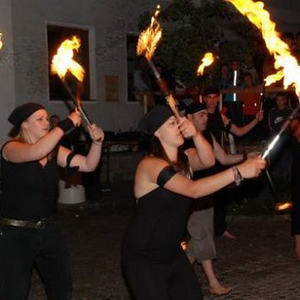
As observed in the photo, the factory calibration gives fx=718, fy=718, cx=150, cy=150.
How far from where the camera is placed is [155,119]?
4672 mm

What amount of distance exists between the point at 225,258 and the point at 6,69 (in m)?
7.72

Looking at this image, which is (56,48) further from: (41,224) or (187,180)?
(187,180)

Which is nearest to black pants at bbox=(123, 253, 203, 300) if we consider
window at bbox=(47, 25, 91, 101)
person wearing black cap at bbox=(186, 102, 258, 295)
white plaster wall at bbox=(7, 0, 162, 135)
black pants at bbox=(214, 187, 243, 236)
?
person wearing black cap at bbox=(186, 102, 258, 295)

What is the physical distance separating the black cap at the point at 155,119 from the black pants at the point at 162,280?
2.78ft

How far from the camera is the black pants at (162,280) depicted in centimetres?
450

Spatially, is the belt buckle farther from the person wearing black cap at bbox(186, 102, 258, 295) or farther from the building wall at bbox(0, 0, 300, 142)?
the building wall at bbox(0, 0, 300, 142)

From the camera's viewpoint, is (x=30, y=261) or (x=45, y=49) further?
(x=45, y=49)

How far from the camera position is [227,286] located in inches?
284

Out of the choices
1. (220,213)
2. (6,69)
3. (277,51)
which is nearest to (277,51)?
(277,51)

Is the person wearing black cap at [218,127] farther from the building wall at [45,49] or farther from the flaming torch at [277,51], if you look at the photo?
the building wall at [45,49]

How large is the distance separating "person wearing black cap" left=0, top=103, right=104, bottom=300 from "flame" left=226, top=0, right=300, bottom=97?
1424 mm

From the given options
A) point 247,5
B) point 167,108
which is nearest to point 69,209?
point 247,5

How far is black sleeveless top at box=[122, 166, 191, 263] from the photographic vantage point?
15.0 feet

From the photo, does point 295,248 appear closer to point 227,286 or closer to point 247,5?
point 227,286
